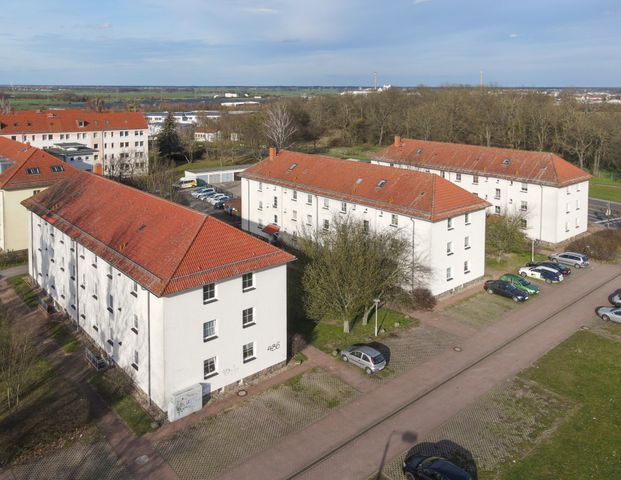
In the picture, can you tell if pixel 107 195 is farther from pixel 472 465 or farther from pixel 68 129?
pixel 68 129

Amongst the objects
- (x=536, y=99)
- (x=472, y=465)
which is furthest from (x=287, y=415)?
(x=536, y=99)

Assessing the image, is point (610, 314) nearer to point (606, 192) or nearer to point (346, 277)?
point (346, 277)

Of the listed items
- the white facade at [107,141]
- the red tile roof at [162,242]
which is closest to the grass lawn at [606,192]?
the red tile roof at [162,242]

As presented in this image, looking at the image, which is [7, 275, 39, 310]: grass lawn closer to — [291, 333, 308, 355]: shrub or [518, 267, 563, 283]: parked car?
[291, 333, 308, 355]: shrub

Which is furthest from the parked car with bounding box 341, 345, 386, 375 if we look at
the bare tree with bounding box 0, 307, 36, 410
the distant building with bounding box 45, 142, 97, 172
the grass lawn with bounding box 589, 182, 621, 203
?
the distant building with bounding box 45, 142, 97, 172

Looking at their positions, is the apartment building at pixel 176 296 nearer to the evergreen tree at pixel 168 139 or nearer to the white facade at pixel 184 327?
the white facade at pixel 184 327

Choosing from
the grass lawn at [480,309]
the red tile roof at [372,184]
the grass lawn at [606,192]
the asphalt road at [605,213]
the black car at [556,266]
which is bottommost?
the grass lawn at [480,309]
